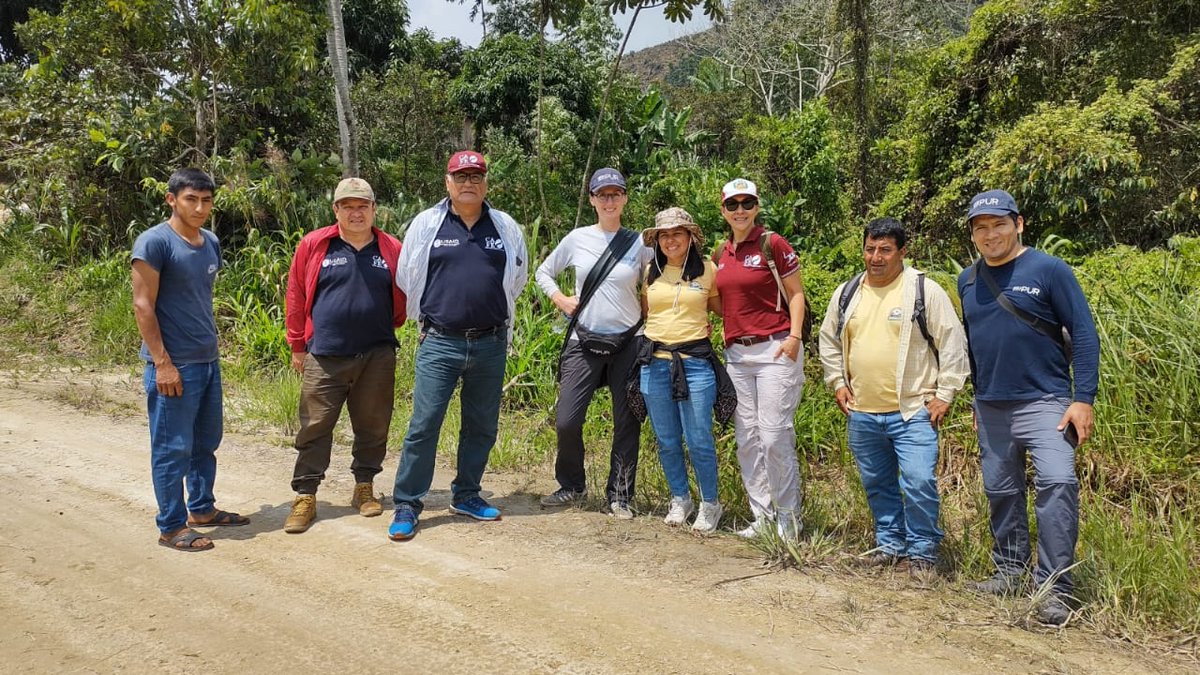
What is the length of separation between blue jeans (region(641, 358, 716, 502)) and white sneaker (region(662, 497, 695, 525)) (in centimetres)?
4

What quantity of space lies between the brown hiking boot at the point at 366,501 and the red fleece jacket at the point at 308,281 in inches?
33.6

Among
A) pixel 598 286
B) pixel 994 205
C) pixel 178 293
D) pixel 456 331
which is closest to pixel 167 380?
pixel 178 293

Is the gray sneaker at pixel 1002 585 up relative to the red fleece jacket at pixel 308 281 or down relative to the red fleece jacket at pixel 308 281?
down

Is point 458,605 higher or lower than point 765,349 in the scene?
lower

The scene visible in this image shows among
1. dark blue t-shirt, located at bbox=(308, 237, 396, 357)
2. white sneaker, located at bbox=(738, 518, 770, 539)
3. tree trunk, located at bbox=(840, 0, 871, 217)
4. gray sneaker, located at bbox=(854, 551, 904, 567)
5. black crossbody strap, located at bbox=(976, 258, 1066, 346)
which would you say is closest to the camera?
black crossbody strap, located at bbox=(976, 258, 1066, 346)

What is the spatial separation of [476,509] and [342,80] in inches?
238

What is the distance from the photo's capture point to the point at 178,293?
4230 mm

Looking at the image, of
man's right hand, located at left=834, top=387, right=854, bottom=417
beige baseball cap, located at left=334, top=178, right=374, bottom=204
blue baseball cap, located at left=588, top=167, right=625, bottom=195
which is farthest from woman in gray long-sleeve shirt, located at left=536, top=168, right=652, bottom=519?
man's right hand, located at left=834, top=387, right=854, bottom=417

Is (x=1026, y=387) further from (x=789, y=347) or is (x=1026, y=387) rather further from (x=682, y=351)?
(x=682, y=351)

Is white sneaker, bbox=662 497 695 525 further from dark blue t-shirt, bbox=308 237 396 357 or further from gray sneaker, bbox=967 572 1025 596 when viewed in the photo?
dark blue t-shirt, bbox=308 237 396 357

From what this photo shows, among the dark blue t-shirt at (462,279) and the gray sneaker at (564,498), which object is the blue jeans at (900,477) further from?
the dark blue t-shirt at (462,279)

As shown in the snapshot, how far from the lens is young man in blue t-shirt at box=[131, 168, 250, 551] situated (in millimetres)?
4098

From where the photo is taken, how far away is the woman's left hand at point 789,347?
4148mm

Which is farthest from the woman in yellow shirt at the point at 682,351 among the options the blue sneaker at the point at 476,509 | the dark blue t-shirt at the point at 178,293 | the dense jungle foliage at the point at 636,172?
the dark blue t-shirt at the point at 178,293
